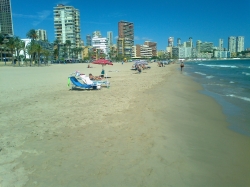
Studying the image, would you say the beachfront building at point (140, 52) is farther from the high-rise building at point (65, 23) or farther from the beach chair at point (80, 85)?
the beach chair at point (80, 85)

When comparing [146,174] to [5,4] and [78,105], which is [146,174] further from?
[5,4]

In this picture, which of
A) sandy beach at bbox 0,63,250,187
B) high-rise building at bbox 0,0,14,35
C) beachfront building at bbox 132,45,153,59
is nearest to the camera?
sandy beach at bbox 0,63,250,187

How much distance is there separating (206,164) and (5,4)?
185 metres

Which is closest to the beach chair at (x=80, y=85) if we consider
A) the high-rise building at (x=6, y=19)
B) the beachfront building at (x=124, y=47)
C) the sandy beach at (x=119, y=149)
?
the sandy beach at (x=119, y=149)

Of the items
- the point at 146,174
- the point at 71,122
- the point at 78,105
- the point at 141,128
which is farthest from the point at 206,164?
the point at 78,105

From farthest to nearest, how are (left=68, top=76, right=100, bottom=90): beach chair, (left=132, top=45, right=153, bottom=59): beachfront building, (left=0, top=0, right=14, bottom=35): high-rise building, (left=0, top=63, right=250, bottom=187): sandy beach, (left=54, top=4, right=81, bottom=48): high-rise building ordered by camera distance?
(left=132, top=45, right=153, bottom=59): beachfront building → (left=0, top=0, right=14, bottom=35): high-rise building → (left=54, top=4, right=81, bottom=48): high-rise building → (left=68, top=76, right=100, bottom=90): beach chair → (left=0, top=63, right=250, bottom=187): sandy beach

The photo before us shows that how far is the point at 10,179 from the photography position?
124 inches

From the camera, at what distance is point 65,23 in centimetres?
12350

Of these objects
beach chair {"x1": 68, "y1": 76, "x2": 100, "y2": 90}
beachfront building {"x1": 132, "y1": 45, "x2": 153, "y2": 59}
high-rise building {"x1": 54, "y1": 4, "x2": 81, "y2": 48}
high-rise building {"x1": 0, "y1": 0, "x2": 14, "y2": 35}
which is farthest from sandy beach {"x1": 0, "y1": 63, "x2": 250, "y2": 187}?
beachfront building {"x1": 132, "y1": 45, "x2": 153, "y2": 59}

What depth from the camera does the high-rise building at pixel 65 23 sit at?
123 m

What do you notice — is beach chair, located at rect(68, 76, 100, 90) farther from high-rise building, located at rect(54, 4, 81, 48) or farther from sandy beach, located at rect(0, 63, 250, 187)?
high-rise building, located at rect(54, 4, 81, 48)

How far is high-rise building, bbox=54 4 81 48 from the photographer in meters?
123

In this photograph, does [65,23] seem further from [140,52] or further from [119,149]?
[119,149]

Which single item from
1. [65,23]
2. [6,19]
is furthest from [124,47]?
[6,19]
